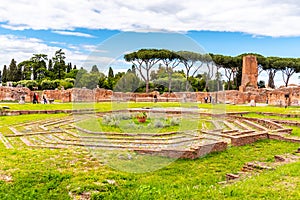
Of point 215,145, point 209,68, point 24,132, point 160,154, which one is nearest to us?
point 160,154

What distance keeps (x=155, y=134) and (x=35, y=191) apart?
6413 millimetres

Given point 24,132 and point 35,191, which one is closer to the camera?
point 35,191

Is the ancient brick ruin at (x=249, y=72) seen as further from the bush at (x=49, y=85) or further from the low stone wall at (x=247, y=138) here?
the low stone wall at (x=247, y=138)

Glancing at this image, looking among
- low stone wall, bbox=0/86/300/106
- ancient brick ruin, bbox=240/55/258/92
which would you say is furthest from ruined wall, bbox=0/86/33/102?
ancient brick ruin, bbox=240/55/258/92

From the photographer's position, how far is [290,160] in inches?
307

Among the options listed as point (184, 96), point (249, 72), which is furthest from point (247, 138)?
point (249, 72)

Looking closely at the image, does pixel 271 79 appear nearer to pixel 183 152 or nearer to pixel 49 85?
pixel 49 85

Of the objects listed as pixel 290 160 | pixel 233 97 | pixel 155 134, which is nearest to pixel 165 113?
pixel 155 134

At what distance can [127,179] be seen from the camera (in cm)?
680

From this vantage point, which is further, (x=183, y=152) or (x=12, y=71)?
(x=12, y=71)

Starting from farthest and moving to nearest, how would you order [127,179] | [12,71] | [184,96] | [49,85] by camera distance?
[12,71]
[49,85]
[184,96]
[127,179]

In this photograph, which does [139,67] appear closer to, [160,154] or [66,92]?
[160,154]

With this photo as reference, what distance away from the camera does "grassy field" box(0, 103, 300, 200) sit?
217 inches

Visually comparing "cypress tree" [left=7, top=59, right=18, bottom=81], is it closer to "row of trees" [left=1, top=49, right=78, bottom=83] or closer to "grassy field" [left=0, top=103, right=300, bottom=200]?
"row of trees" [left=1, top=49, right=78, bottom=83]
